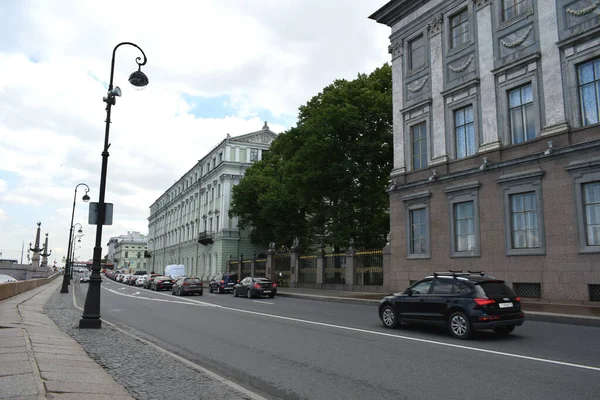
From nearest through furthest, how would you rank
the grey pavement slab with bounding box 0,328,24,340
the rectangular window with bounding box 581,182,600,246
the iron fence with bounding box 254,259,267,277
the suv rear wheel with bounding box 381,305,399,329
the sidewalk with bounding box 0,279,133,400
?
1. the sidewalk with bounding box 0,279,133,400
2. the grey pavement slab with bounding box 0,328,24,340
3. the suv rear wheel with bounding box 381,305,399,329
4. the rectangular window with bounding box 581,182,600,246
5. the iron fence with bounding box 254,259,267,277

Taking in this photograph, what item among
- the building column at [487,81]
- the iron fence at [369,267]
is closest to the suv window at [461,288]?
the building column at [487,81]

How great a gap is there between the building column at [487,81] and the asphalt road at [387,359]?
32.5 ft

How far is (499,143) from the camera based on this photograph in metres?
21.0

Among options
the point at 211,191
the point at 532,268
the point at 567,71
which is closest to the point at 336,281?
the point at 532,268

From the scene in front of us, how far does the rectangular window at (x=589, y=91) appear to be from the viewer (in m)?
17.8

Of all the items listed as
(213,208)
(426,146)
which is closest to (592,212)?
(426,146)

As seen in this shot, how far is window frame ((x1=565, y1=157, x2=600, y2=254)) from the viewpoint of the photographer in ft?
56.6

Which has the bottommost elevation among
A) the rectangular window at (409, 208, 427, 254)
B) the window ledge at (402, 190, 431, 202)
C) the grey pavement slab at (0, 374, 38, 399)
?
the grey pavement slab at (0, 374, 38, 399)

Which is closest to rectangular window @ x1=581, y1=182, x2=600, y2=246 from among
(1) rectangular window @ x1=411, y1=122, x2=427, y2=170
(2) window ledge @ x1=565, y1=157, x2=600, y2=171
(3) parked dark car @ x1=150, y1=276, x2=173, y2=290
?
(2) window ledge @ x1=565, y1=157, x2=600, y2=171

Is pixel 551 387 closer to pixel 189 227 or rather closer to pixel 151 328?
pixel 151 328

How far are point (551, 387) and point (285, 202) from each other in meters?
37.6

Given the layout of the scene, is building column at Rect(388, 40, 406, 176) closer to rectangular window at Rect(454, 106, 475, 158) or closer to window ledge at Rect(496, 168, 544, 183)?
rectangular window at Rect(454, 106, 475, 158)

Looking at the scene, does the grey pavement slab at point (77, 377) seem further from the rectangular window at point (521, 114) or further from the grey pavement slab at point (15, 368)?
the rectangular window at point (521, 114)

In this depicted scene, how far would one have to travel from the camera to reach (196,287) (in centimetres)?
3356
